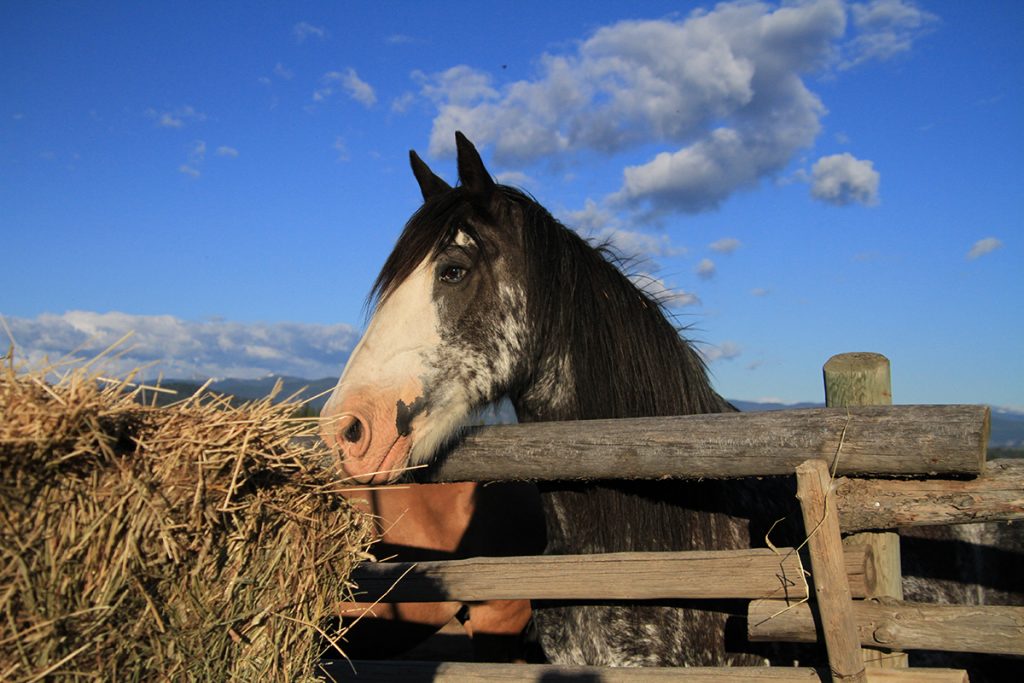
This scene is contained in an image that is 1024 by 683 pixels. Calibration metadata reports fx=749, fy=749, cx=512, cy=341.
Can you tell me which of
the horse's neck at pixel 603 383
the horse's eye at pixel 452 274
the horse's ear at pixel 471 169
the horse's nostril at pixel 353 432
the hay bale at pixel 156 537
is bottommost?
the hay bale at pixel 156 537

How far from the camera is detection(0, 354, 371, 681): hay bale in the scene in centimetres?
162

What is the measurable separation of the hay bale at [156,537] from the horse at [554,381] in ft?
3.03

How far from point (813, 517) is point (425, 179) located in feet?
7.73

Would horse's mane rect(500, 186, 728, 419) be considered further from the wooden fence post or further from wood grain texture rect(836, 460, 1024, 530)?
wood grain texture rect(836, 460, 1024, 530)

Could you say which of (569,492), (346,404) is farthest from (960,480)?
(346,404)

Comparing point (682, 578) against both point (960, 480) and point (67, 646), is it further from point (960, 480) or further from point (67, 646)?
point (67, 646)

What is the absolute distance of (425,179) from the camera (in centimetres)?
376

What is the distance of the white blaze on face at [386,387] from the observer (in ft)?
9.68

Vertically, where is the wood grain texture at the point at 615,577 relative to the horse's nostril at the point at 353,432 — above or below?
below

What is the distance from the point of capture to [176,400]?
1989 mm

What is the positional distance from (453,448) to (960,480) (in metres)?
1.97

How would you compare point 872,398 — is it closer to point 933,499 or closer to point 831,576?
point 933,499

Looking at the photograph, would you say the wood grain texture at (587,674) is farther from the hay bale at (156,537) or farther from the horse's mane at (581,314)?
the horse's mane at (581,314)

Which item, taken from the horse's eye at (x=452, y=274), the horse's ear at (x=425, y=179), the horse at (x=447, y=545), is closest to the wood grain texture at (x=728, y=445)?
the horse's eye at (x=452, y=274)
